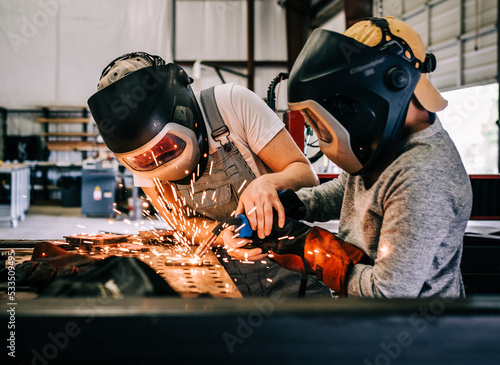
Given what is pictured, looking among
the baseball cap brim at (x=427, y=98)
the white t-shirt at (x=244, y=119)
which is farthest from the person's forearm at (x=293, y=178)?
the baseball cap brim at (x=427, y=98)

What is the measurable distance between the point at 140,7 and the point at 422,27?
22.0 feet

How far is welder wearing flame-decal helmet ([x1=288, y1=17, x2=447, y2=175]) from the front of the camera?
0.81 m

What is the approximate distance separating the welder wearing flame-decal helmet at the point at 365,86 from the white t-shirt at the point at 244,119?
588 mm

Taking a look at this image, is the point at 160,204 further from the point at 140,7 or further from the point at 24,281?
the point at 140,7

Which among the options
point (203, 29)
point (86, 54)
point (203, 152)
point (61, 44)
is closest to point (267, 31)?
point (203, 29)

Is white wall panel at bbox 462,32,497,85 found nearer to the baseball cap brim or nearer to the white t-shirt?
the white t-shirt

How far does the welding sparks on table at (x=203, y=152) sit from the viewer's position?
1116 millimetres

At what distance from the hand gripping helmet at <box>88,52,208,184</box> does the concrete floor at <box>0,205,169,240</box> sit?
3722 millimetres

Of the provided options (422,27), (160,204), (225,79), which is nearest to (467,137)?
(422,27)

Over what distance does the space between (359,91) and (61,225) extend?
628 cm

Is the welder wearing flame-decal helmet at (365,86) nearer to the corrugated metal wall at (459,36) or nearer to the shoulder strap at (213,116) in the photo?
the shoulder strap at (213,116)

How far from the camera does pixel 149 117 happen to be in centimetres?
112

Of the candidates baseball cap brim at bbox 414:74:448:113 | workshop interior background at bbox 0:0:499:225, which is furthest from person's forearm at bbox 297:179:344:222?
workshop interior background at bbox 0:0:499:225

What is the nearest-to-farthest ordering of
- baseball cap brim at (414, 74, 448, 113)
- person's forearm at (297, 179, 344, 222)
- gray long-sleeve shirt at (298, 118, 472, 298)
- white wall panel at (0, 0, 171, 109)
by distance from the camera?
→ gray long-sleeve shirt at (298, 118, 472, 298) < baseball cap brim at (414, 74, 448, 113) < person's forearm at (297, 179, 344, 222) < white wall panel at (0, 0, 171, 109)
